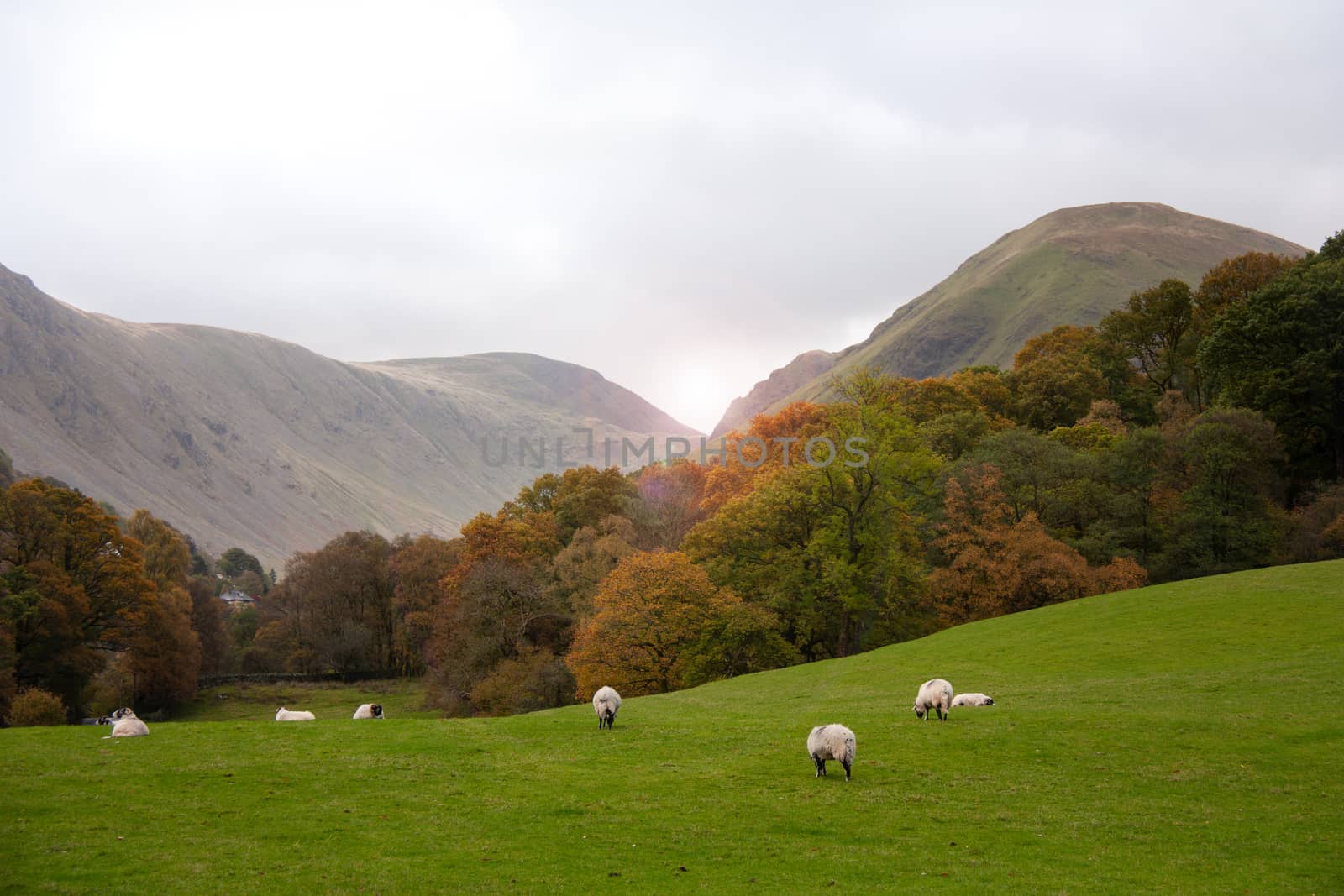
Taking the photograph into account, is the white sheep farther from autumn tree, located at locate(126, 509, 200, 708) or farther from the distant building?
the distant building

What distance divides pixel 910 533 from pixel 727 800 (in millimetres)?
42117

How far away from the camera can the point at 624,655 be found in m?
49.9

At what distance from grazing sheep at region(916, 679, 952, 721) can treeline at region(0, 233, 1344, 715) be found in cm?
2614

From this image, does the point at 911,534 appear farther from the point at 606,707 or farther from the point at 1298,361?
the point at 606,707

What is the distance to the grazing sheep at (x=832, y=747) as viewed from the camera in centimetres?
1814

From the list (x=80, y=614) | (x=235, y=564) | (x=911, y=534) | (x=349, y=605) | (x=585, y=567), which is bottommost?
(x=349, y=605)

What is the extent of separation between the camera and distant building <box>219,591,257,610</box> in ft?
425

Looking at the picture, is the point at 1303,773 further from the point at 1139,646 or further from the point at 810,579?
the point at 810,579

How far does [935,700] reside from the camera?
24.2 m

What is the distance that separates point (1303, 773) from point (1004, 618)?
26.2 metres

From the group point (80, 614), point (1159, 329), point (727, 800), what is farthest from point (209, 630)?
point (1159, 329)

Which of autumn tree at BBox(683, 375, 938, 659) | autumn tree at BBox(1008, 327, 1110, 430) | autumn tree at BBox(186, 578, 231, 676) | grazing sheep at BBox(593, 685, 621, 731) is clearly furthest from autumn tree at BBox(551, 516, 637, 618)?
autumn tree at BBox(186, 578, 231, 676)

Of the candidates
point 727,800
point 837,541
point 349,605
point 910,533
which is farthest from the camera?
point 349,605

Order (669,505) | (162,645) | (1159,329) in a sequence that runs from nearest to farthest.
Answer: (162,645), (669,505), (1159,329)
